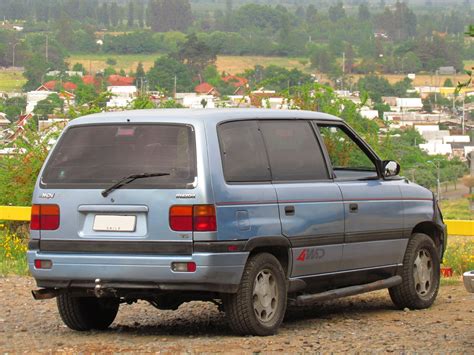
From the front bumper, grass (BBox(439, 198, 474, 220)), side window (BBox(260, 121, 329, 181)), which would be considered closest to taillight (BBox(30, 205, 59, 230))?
side window (BBox(260, 121, 329, 181))

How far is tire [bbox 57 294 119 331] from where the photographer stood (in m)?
10.4

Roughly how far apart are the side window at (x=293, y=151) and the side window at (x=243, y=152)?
96 mm

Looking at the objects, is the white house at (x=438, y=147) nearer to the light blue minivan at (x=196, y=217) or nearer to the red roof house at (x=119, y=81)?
the red roof house at (x=119, y=81)

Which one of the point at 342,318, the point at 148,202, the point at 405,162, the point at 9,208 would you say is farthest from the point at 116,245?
the point at 405,162

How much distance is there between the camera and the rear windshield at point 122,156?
9.65 metres

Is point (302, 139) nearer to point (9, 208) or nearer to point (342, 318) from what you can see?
point (342, 318)

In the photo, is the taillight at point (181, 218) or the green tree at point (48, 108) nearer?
the taillight at point (181, 218)

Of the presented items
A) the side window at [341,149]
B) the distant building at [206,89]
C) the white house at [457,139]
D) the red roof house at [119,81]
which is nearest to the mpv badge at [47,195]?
the side window at [341,149]

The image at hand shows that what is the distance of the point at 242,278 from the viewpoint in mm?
9742

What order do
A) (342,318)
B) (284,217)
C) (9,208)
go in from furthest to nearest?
(9,208) → (342,318) → (284,217)

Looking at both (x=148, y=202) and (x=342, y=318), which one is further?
(x=342, y=318)

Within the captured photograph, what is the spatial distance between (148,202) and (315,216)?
54.8 inches

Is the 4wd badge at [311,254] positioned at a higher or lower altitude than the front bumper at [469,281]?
lower

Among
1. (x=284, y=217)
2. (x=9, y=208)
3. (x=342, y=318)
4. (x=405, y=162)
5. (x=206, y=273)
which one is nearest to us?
(x=206, y=273)
